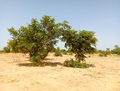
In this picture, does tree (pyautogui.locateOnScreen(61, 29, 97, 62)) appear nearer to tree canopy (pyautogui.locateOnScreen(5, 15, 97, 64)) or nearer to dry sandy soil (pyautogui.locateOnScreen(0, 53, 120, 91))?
tree canopy (pyautogui.locateOnScreen(5, 15, 97, 64))

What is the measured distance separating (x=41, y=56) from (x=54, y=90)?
940cm

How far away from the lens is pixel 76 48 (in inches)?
607

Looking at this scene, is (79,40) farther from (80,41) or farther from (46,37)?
(46,37)

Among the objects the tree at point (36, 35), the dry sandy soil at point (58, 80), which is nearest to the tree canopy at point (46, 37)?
the tree at point (36, 35)

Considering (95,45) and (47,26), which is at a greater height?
(47,26)

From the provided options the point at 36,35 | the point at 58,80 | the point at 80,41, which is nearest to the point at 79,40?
the point at 80,41

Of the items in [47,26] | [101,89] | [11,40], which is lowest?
[101,89]

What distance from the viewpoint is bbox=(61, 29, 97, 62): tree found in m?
14.3

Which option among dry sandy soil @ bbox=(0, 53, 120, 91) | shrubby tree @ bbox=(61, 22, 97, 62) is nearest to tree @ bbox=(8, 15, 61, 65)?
shrubby tree @ bbox=(61, 22, 97, 62)

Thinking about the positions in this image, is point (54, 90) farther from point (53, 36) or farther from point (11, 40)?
point (11, 40)

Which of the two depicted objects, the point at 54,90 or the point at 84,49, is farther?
the point at 84,49

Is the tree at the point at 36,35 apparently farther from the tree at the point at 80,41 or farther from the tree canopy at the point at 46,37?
the tree at the point at 80,41

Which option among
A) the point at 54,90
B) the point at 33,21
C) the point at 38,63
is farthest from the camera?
the point at 38,63

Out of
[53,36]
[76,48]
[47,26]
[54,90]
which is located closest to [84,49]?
[76,48]
